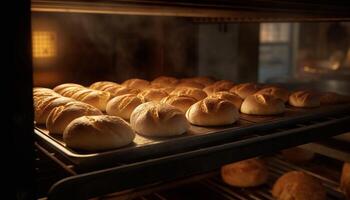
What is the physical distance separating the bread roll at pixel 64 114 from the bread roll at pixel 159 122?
0.62 ft

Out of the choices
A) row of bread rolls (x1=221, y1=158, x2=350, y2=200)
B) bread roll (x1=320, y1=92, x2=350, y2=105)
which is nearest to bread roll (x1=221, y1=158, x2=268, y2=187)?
row of bread rolls (x1=221, y1=158, x2=350, y2=200)

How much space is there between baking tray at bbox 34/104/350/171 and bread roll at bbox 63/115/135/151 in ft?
0.09

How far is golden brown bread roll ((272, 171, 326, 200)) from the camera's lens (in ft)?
6.05

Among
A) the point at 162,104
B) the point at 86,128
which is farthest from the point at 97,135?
the point at 162,104

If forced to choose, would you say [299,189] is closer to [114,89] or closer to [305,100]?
[305,100]

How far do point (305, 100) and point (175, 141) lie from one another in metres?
0.89

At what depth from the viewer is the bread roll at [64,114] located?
1385mm

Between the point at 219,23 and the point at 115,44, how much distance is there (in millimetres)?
809

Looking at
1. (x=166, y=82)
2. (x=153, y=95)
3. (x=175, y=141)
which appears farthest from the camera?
(x=166, y=82)

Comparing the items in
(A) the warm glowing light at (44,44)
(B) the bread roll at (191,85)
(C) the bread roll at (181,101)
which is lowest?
(C) the bread roll at (181,101)

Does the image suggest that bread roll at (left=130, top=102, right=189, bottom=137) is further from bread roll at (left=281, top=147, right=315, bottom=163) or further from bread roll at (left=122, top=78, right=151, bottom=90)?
bread roll at (left=281, top=147, right=315, bottom=163)

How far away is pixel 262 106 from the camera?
1.71 metres

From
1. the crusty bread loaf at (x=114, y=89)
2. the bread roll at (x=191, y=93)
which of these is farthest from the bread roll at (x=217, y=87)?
the crusty bread loaf at (x=114, y=89)

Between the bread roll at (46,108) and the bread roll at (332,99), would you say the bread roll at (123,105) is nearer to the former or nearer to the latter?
the bread roll at (46,108)
